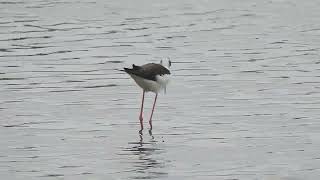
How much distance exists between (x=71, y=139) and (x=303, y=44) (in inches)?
415

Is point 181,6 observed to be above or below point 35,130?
above

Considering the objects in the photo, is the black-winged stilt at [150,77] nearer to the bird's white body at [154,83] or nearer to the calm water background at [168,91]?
the bird's white body at [154,83]

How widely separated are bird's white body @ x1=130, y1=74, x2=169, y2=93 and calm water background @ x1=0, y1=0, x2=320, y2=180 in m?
0.43

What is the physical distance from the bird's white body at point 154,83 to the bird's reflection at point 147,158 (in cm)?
145

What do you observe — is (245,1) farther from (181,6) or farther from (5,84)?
(5,84)

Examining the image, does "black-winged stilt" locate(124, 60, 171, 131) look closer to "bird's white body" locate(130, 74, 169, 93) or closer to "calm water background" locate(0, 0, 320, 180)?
"bird's white body" locate(130, 74, 169, 93)

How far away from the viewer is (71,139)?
13867 millimetres

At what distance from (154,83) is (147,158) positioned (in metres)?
3.47

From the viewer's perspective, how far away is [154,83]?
1606 centimetres

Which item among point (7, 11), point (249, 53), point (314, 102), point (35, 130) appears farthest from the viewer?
point (7, 11)

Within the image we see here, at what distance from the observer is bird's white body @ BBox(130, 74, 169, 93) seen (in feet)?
52.0

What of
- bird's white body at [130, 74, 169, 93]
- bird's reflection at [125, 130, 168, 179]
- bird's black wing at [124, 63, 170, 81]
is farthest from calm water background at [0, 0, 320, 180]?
bird's black wing at [124, 63, 170, 81]

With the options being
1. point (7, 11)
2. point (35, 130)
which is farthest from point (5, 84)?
point (7, 11)

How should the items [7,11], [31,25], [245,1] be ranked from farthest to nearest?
[245,1] → [7,11] → [31,25]
